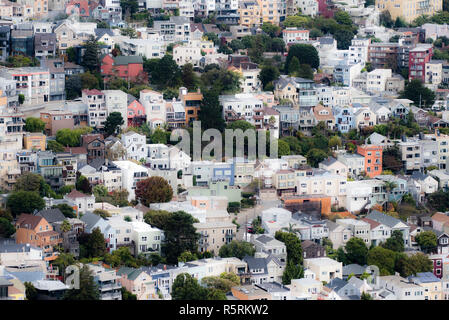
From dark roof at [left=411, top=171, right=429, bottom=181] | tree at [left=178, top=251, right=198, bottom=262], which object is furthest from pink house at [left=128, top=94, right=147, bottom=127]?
tree at [left=178, top=251, right=198, bottom=262]

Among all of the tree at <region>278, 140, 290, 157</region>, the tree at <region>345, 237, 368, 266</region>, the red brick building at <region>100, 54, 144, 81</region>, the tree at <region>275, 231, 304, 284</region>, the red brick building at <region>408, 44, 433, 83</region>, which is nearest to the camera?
the tree at <region>275, 231, 304, 284</region>

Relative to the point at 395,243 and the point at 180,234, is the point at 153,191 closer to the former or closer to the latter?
the point at 180,234

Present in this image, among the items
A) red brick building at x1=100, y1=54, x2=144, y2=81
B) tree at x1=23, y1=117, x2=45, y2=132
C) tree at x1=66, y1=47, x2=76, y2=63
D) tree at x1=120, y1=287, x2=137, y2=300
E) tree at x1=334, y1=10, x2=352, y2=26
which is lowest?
tree at x1=120, y1=287, x2=137, y2=300

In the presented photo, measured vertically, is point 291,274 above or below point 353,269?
above

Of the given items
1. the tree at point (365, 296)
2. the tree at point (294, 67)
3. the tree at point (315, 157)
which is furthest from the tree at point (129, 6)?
the tree at point (365, 296)

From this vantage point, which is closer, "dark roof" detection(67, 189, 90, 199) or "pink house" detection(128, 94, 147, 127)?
"dark roof" detection(67, 189, 90, 199)

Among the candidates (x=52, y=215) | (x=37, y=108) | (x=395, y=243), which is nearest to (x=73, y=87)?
(x=37, y=108)

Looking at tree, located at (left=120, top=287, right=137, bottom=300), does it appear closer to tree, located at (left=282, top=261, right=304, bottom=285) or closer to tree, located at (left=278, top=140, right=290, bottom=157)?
tree, located at (left=282, top=261, right=304, bottom=285)

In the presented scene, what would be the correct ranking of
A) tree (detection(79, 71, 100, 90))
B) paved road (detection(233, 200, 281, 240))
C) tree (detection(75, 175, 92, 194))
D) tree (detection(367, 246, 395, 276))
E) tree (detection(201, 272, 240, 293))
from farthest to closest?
tree (detection(79, 71, 100, 90))
tree (detection(75, 175, 92, 194))
paved road (detection(233, 200, 281, 240))
tree (detection(367, 246, 395, 276))
tree (detection(201, 272, 240, 293))
